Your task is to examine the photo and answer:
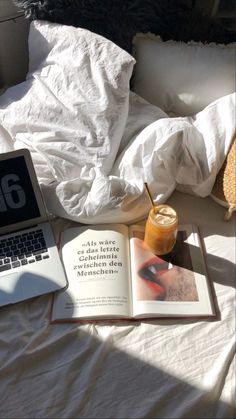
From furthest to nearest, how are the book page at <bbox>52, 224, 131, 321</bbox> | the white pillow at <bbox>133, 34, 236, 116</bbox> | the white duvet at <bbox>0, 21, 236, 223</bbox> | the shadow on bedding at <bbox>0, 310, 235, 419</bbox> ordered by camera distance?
the white pillow at <bbox>133, 34, 236, 116</bbox>, the white duvet at <bbox>0, 21, 236, 223</bbox>, the book page at <bbox>52, 224, 131, 321</bbox>, the shadow on bedding at <bbox>0, 310, 235, 419</bbox>

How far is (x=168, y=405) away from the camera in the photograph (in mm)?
648

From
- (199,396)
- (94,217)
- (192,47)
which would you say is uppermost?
(192,47)

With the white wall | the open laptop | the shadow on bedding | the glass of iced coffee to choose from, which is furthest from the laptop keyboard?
the white wall

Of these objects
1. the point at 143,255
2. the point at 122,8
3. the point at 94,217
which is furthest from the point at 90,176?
the point at 122,8

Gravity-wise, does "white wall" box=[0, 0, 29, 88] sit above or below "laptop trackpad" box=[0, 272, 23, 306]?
above

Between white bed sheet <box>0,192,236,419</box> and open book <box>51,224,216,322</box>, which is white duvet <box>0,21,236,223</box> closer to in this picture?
open book <box>51,224,216,322</box>

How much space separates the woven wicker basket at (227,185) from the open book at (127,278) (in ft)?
0.36

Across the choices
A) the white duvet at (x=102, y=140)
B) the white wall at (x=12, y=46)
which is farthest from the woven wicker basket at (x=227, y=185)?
the white wall at (x=12, y=46)

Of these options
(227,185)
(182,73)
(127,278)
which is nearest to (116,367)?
(127,278)

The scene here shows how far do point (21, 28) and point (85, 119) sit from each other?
0.45 meters

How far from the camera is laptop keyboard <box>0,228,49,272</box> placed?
81 centimetres

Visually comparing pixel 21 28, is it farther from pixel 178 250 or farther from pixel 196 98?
pixel 178 250

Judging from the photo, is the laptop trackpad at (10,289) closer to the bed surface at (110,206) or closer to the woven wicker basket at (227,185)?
the bed surface at (110,206)

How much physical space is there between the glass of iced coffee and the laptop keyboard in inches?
9.4
